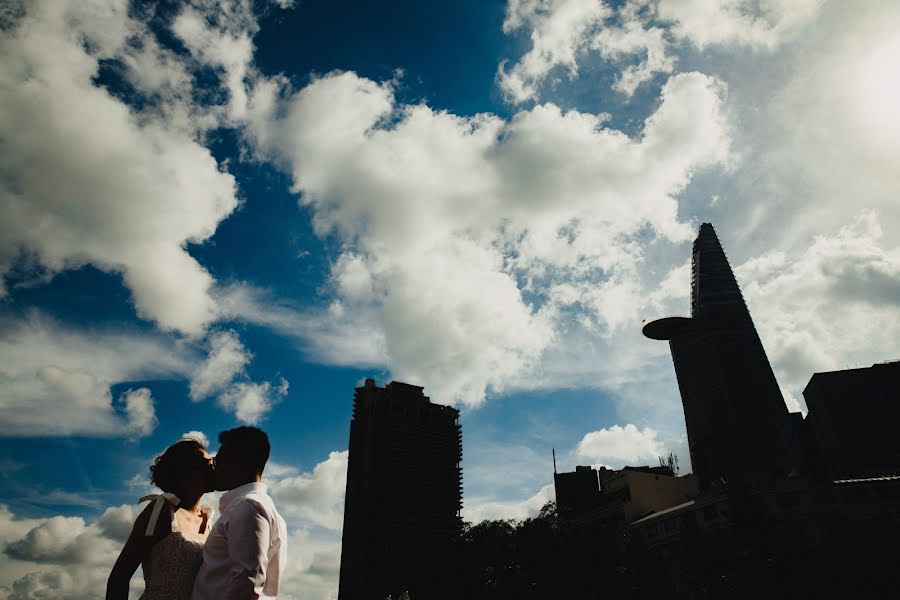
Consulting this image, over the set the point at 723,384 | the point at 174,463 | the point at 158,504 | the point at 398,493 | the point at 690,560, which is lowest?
the point at 690,560

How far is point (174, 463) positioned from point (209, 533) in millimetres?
724

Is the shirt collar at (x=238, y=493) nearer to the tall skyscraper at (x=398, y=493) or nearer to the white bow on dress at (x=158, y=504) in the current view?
the white bow on dress at (x=158, y=504)

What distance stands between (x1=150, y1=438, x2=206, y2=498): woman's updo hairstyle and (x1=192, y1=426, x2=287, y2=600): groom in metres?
0.26

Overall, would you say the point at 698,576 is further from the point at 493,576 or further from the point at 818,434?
the point at 818,434

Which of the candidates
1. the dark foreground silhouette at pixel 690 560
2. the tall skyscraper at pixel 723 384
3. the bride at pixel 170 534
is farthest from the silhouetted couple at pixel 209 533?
the tall skyscraper at pixel 723 384

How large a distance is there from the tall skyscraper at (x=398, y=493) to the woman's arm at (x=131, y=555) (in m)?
66.9

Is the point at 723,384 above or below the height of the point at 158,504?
above

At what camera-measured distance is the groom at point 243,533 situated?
330cm

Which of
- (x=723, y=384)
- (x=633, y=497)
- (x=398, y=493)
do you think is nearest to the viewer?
(x=633, y=497)

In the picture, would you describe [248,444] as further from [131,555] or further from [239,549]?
[131,555]

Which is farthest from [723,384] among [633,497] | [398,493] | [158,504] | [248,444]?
[158,504]

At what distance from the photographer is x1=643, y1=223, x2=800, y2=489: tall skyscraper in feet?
261

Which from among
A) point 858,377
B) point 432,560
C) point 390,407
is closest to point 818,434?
point 858,377

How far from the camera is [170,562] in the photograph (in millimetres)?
3635
